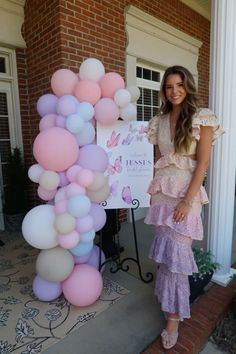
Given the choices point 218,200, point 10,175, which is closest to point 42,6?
point 10,175

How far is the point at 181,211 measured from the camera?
1498 mm

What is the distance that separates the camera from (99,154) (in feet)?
6.11

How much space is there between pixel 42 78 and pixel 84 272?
2.42 m

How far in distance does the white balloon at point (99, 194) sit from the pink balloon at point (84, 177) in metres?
0.12

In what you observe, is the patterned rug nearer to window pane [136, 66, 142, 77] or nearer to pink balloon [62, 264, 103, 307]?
pink balloon [62, 264, 103, 307]

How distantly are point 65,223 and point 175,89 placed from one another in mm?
1023

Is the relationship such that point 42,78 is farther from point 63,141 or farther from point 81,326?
point 81,326

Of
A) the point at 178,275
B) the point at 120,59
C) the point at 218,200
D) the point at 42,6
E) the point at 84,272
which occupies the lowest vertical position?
the point at 84,272

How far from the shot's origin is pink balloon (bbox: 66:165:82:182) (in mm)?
1774

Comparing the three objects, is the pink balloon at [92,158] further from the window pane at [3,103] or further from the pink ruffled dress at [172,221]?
the window pane at [3,103]

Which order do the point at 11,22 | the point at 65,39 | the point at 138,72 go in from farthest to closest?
the point at 138,72 → the point at 11,22 → the point at 65,39

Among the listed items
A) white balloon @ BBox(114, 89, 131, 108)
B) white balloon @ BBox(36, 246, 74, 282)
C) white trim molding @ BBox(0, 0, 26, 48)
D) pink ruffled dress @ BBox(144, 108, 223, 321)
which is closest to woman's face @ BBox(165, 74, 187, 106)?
pink ruffled dress @ BBox(144, 108, 223, 321)

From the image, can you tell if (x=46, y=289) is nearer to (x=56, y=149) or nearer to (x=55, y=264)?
(x=55, y=264)

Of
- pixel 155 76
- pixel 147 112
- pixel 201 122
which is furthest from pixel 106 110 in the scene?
pixel 155 76
